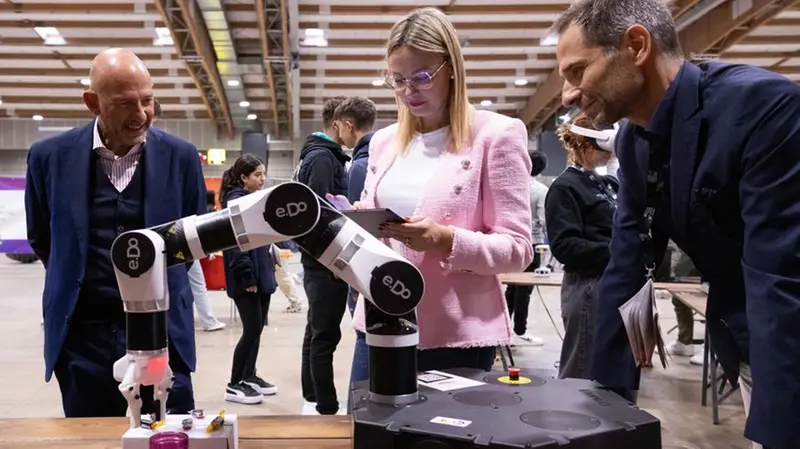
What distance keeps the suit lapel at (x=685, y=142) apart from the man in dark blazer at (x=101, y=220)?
101 centimetres

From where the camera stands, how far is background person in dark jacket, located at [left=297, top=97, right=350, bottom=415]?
286cm

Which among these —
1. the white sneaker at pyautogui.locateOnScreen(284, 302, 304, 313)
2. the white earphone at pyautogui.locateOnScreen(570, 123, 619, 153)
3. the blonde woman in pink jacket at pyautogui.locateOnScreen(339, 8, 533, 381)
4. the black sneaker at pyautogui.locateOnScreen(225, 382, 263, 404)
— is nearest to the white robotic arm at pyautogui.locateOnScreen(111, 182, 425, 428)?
the blonde woman in pink jacket at pyautogui.locateOnScreen(339, 8, 533, 381)

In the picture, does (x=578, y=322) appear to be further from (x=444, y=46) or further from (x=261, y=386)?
(x=261, y=386)

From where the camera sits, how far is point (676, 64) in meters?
0.99

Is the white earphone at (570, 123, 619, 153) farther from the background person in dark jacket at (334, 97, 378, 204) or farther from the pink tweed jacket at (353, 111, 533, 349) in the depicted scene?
the pink tweed jacket at (353, 111, 533, 349)

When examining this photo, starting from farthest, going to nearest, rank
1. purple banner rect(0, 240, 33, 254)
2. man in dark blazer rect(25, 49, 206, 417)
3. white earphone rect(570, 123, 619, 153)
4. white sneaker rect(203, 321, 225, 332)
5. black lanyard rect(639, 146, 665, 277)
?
purple banner rect(0, 240, 33, 254), white sneaker rect(203, 321, 225, 332), white earphone rect(570, 123, 619, 153), man in dark blazer rect(25, 49, 206, 417), black lanyard rect(639, 146, 665, 277)

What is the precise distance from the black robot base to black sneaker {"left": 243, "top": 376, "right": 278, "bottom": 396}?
10.3 feet

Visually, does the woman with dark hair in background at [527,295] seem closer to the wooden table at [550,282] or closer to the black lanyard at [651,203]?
the wooden table at [550,282]

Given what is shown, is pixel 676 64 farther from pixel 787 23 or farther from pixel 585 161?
pixel 787 23

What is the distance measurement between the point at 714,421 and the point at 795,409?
2962mm

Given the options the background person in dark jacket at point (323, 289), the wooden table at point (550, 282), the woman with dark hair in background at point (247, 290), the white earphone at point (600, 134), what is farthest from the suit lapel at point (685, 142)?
the wooden table at point (550, 282)

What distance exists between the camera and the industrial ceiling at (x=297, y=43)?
917cm

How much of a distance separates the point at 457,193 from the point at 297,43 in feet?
31.7

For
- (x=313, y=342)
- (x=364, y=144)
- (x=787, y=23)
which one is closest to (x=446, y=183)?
(x=364, y=144)
